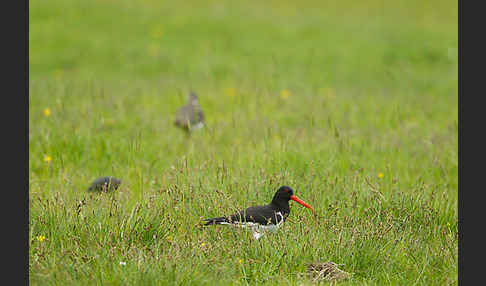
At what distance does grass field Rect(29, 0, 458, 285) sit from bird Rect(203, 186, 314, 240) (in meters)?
0.12

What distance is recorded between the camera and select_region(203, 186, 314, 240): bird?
4.80 m

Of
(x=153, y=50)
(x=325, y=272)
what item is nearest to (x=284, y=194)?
(x=325, y=272)

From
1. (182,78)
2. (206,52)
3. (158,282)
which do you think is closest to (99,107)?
(182,78)

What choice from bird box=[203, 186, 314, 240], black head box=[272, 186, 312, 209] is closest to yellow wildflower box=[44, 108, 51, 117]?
bird box=[203, 186, 314, 240]

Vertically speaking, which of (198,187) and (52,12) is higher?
(52,12)

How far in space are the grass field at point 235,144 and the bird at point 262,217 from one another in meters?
0.12

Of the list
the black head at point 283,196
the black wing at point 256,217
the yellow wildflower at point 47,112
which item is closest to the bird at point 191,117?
the yellow wildflower at point 47,112

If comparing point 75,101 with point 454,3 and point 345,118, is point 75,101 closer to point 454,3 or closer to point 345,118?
point 345,118

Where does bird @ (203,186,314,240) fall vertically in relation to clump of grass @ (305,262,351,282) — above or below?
above

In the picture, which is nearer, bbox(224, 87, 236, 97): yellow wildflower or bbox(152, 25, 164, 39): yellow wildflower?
bbox(224, 87, 236, 97): yellow wildflower

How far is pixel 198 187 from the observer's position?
5.55 meters

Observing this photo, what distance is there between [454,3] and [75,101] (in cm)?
1917

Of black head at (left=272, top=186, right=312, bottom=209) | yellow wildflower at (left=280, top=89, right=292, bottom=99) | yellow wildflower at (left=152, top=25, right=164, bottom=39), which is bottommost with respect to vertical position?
black head at (left=272, top=186, right=312, bottom=209)

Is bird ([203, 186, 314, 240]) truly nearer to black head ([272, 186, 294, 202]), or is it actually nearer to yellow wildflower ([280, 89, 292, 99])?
black head ([272, 186, 294, 202])
